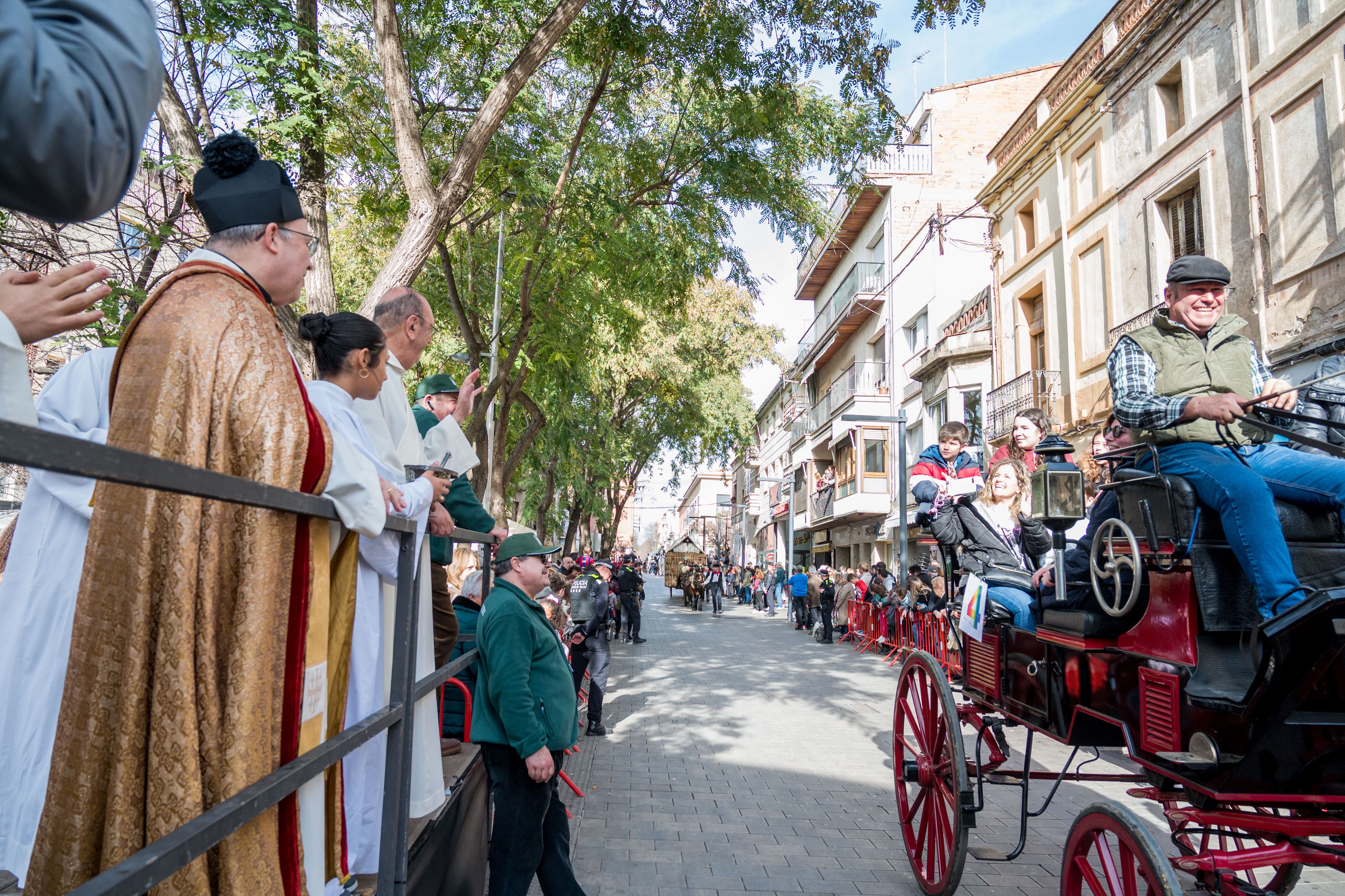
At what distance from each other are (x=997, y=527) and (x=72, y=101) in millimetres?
4665

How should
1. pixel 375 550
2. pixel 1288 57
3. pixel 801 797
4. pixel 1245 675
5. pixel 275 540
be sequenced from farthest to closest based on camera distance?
pixel 1288 57 → pixel 801 797 → pixel 1245 675 → pixel 375 550 → pixel 275 540

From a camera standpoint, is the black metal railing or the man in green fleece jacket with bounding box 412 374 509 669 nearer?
the black metal railing

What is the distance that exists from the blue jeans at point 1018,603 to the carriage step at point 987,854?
60.2 inches

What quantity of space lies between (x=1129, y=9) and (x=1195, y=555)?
52.9ft

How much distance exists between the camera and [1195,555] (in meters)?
2.88

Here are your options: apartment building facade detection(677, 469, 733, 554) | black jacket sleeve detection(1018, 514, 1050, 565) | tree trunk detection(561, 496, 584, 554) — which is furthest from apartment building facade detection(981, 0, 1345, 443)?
apartment building facade detection(677, 469, 733, 554)

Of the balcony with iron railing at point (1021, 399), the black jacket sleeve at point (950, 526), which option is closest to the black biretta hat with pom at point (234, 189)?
the black jacket sleeve at point (950, 526)

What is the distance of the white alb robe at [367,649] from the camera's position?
7.71 ft

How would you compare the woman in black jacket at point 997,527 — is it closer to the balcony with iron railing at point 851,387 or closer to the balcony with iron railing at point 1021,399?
the balcony with iron railing at point 1021,399

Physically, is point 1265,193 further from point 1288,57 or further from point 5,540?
point 5,540

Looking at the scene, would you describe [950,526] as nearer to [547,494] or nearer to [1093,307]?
[1093,307]

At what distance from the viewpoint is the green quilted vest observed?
129 inches

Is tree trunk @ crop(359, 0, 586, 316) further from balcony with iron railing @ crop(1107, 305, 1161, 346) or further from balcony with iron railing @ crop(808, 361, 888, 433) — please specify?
balcony with iron railing @ crop(808, 361, 888, 433)

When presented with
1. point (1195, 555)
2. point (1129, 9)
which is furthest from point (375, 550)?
point (1129, 9)
